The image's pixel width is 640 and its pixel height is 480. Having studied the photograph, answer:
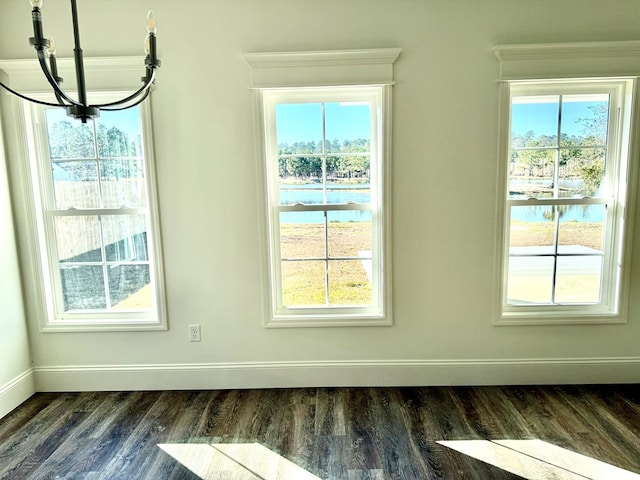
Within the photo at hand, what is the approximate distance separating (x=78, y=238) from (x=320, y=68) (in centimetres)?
199

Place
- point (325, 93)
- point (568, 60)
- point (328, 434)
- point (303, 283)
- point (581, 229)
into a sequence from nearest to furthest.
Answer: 1. point (328, 434)
2. point (568, 60)
3. point (325, 93)
4. point (581, 229)
5. point (303, 283)

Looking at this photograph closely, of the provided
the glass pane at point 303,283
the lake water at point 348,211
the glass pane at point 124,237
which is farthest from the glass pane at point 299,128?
the glass pane at point 124,237

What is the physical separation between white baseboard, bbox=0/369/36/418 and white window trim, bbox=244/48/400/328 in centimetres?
167

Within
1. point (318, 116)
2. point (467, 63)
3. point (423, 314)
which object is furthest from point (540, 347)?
point (318, 116)

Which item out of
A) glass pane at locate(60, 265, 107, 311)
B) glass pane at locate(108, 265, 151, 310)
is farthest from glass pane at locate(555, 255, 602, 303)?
glass pane at locate(60, 265, 107, 311)

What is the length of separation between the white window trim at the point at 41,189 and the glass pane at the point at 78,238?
94 mm

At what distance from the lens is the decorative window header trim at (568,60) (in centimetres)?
239

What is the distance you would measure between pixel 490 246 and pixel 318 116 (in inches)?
56.3

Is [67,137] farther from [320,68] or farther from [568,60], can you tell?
[568,60]

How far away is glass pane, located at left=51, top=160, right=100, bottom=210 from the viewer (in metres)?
2.66

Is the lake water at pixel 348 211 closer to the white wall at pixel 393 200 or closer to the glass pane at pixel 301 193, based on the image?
the glass pane at pixel 301 193

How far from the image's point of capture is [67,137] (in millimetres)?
2631

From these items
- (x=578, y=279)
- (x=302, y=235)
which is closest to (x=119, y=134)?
(x=302, y=235)

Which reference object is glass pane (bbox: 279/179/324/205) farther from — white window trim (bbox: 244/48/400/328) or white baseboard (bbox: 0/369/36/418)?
white baseboard (bbox: 0/369/36/418)
